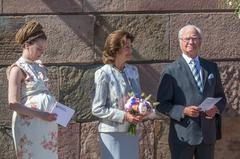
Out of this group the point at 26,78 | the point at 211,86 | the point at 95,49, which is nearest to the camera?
the point at 26,78

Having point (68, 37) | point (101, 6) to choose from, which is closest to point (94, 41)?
point (68, 37)

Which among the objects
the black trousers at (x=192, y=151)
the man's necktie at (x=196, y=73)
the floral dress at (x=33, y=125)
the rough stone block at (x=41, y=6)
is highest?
the rough stone block at (x=41, y=6)

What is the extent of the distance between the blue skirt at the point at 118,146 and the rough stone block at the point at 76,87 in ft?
4.78

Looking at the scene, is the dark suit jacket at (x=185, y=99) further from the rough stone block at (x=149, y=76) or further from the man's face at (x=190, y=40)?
the rough stone block at (x=149, y=76)

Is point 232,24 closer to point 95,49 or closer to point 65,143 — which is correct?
point 95,49

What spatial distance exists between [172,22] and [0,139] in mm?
2191

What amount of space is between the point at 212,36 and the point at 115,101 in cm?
189

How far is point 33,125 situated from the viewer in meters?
5.77

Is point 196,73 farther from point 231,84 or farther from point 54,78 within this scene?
point 54,78

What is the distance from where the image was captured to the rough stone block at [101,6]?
7.49 meters

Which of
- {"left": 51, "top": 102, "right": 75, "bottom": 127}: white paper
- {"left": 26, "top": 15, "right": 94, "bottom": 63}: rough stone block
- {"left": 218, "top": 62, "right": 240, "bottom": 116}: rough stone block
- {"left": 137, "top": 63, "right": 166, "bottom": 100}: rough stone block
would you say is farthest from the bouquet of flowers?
{"left": 218, "top": 62, "right": 240, "bottom": 116}: rough stone block

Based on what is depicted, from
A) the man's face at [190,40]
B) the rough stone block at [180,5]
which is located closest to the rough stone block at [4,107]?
the rough stone block at [180,5]

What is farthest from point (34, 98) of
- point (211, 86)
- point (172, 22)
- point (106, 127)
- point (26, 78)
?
point (172, 22)

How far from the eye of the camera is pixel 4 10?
7484mm
